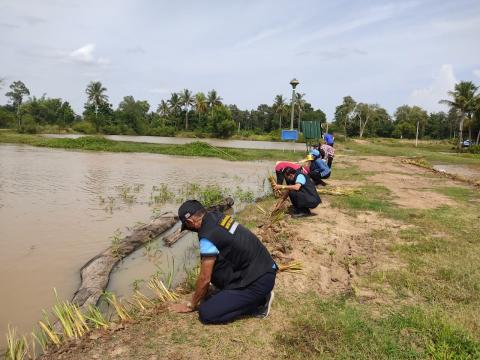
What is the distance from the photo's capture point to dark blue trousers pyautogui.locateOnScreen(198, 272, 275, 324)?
3721 mm

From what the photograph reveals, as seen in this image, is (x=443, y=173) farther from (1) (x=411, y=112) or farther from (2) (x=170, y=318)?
(1) (x=411, y=112)

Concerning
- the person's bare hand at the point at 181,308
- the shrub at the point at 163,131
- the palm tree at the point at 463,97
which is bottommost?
the person's bare hand at the point at 181,308

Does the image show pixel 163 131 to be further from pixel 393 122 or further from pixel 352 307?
pixel 352 307

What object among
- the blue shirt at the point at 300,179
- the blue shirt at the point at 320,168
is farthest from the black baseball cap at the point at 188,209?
the blue shirt at the point at 320,168

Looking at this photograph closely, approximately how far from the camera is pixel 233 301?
372 centimetres

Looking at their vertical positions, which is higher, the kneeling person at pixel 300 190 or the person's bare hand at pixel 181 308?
the kneeling person at pixel 300 190

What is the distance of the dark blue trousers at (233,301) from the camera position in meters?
3.72

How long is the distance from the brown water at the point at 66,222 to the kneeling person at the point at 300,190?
223 cm

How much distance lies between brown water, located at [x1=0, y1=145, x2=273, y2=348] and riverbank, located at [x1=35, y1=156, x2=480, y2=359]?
178 centimetres

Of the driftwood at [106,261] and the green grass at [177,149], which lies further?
the green grass at [177,149]

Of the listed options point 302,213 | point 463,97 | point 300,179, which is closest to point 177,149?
point 302,213

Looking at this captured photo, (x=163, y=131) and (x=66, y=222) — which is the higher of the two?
(x=163, y=131)

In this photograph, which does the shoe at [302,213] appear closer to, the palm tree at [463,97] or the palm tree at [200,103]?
the palm tree at [463,97]

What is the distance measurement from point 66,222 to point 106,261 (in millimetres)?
3077
